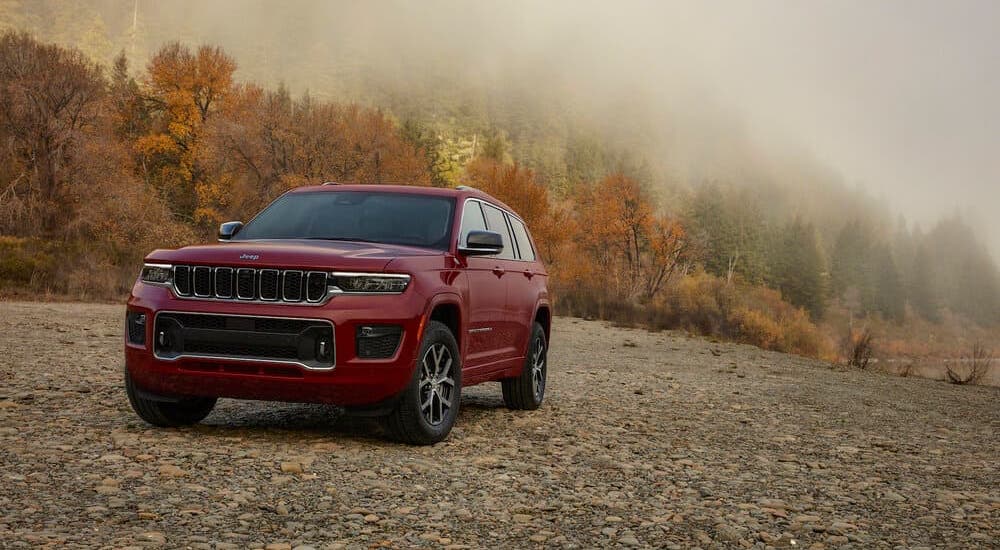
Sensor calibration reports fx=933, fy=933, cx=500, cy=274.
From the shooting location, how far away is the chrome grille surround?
6352 millimetres

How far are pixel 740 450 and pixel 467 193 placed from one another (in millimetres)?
3237

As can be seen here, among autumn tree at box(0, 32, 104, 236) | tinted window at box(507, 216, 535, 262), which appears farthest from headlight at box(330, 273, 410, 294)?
autumn tree at box(0, 32, 104, 236)

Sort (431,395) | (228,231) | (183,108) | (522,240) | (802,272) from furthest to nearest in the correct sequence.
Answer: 1. (802,272)
2. (183,108)
3. (522,240)
4. (228,231)
5. (431,395)

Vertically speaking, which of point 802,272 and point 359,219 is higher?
point 802,272

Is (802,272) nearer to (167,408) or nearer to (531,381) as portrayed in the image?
(531,381)

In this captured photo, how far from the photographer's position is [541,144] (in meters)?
183

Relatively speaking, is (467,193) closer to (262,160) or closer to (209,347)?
(209,347)

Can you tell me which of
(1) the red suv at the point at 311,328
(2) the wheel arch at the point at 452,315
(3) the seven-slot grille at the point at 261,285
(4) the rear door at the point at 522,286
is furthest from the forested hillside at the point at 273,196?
(2) the wheel arch at the point at 452,315

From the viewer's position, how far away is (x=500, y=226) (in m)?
9.16

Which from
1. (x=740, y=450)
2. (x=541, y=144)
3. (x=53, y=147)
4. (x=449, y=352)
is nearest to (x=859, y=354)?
(x=740, y=450)

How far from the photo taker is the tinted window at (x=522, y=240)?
31.6 ft

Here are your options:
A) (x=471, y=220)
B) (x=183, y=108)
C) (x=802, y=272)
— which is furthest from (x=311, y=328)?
(x=802, y=272)

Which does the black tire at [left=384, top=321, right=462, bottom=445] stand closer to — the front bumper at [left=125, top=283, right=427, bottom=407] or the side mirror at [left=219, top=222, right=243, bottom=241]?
the front bumper at [left=125, top=283, right=427, bottom=407]

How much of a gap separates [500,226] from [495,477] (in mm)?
3511
